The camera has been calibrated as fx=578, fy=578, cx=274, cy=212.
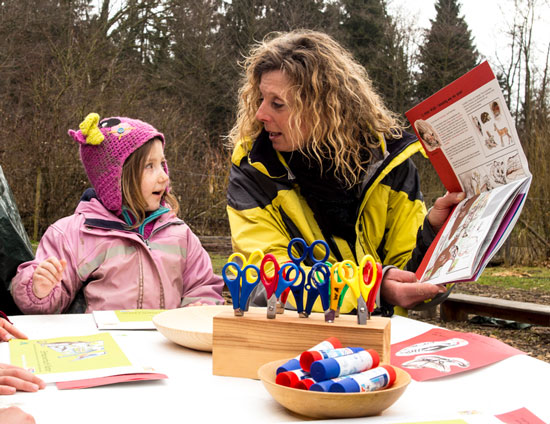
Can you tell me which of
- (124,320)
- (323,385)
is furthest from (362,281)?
(124,320)

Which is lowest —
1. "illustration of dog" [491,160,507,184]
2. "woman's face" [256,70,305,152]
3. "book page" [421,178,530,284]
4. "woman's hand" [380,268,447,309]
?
"woman's hand" [380,268,447,309]

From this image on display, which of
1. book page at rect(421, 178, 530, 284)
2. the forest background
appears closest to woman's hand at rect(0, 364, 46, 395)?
book page at rect(421, 178, 530, 284)

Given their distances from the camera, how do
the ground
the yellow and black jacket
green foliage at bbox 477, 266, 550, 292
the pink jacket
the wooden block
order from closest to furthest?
the wooden block < the yellow and black jacket < the pink jacket < the ground < green foliage at bbox 477, 266, 550, 292

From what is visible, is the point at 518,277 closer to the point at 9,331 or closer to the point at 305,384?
the point at 9,331

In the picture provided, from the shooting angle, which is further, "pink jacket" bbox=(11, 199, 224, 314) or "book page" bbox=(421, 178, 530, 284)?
"pink jacket" bbox=(11, 199, 224, 314)

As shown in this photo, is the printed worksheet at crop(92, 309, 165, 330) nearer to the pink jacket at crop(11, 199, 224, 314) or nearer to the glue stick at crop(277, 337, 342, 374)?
the pink jacket at crop(11, 199, 224, 314)

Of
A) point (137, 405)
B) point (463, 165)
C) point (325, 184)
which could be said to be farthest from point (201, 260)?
point (137, 405)

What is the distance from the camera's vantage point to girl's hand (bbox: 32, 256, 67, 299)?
1608 millimetres

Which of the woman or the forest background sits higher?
the forest background

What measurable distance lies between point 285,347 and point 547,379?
0.50m

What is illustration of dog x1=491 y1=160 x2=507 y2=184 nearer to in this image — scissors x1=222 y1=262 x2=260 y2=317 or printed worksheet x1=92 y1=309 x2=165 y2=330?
scissors x1=222 y1=262 x2=260 y2=317

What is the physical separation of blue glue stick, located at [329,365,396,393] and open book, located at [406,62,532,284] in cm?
31

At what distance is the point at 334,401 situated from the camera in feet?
2.70

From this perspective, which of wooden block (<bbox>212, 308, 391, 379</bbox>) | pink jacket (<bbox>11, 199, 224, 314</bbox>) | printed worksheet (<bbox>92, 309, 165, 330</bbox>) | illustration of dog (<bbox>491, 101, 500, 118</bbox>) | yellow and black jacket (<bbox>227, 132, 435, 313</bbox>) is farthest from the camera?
pink jacket (<bbox>11, 199, 224, 314</bbox>)
